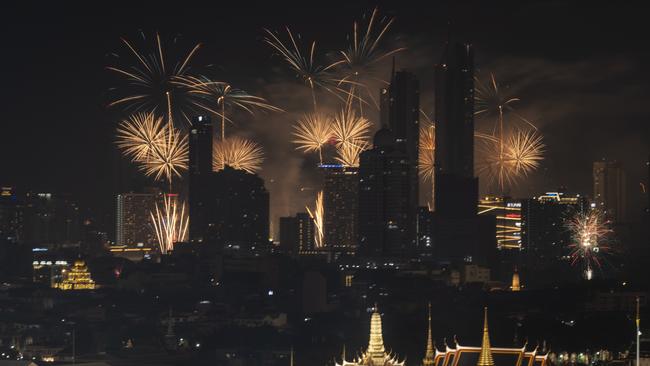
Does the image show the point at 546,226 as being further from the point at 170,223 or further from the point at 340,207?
the point at 170,223

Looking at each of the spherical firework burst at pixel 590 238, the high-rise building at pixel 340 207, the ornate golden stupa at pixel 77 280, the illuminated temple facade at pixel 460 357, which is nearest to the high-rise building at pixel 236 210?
Result: the high-rise building at pixel 340 207

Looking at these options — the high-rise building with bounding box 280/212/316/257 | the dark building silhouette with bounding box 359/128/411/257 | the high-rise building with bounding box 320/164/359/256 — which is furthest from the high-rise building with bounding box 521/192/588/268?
the high-rise building with bounding box 280/212/316/257

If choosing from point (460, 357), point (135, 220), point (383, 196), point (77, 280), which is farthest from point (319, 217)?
point (460, 357)

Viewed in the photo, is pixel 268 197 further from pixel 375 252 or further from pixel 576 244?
pixel 576 244

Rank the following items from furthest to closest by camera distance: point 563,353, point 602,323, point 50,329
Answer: point 50,329 < point 602,323 < point 563,353

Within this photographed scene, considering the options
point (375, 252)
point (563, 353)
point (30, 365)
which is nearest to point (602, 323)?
point (563, 353)

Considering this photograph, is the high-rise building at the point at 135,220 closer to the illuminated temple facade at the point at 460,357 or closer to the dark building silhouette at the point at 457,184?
the dark building silhouette at the point at 457,184
